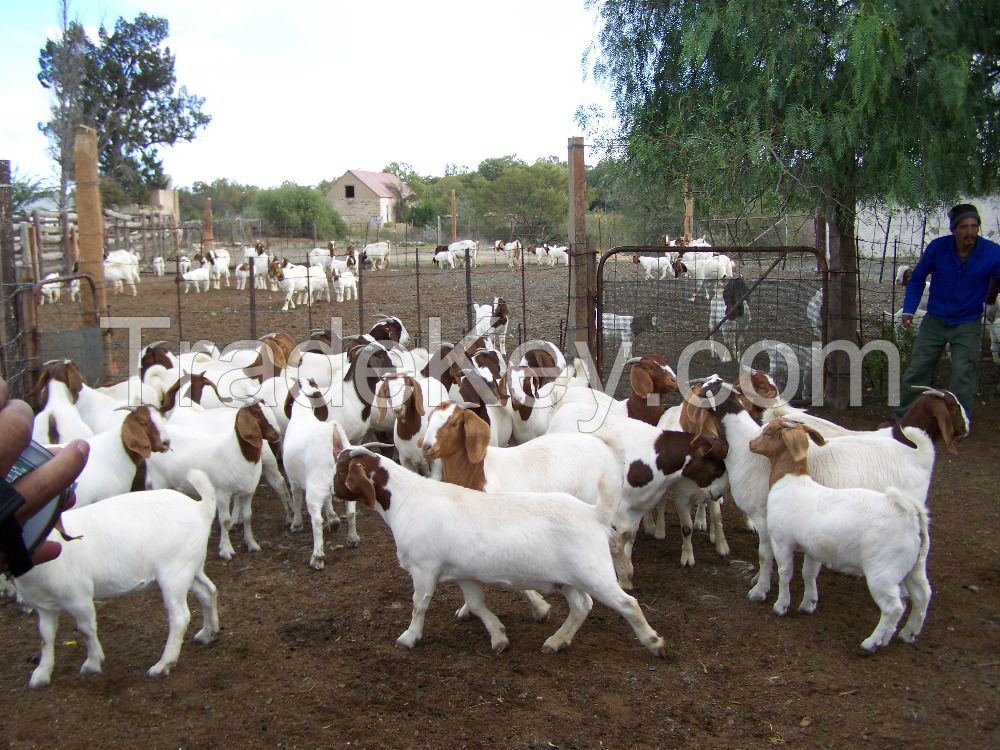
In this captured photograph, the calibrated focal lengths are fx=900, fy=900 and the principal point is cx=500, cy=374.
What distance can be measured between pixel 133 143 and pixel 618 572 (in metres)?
45.5

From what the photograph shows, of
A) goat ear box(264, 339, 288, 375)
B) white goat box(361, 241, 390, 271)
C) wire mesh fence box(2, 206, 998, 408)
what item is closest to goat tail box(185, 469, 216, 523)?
wire mesh fence box(2, 206, 998, 408)

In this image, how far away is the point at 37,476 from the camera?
1876 mm

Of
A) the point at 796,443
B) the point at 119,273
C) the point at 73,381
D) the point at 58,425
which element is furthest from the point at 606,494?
the point at 119,273

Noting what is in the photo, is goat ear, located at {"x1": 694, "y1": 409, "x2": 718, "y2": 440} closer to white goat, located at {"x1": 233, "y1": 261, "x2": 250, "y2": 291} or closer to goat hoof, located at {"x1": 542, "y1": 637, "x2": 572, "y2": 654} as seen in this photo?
goat hoof, located at {"x1": 542, "y1": 637, "x2": 572, "y2": 654}

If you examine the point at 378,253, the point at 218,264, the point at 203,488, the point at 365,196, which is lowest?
the point at 203,488

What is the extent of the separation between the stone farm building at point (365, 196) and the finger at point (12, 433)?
51.1 meters

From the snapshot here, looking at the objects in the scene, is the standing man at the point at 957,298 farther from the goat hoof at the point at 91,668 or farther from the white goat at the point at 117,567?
the goat hoof at the point at 91,668

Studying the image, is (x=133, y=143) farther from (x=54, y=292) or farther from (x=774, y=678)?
(x=774, y=678)

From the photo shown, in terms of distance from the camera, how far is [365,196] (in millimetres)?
55625

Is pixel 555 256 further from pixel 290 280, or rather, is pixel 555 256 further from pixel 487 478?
pixel 487 478

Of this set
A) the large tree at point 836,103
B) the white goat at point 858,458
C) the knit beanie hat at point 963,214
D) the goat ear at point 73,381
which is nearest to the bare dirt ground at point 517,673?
the white goat at point 858,458

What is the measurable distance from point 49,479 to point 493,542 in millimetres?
2802

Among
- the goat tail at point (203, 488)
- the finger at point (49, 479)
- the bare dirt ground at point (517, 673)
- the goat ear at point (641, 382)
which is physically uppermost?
the finger at point (49, 479)

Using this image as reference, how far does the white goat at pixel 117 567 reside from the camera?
430 cm
